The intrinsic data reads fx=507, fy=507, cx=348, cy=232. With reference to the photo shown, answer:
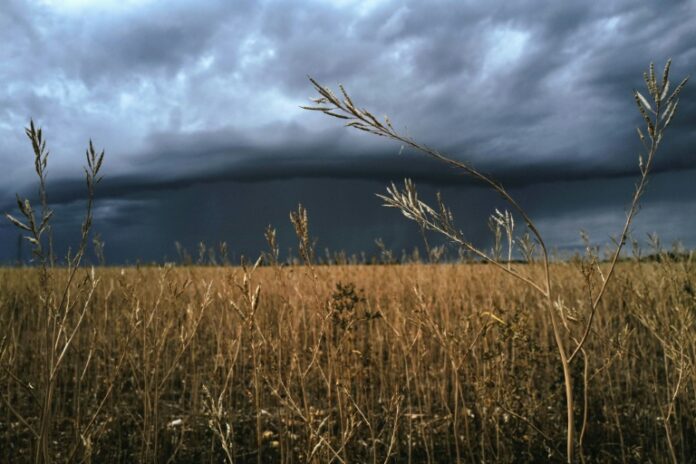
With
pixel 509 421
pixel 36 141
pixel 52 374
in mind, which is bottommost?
pixel 509 421

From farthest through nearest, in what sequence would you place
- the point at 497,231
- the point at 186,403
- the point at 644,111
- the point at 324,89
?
the point at 186,403, the point at 497,231, the point at 644,111, the point at 324,89

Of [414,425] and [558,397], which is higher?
[558,397]

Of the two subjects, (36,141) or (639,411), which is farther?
(639,411)

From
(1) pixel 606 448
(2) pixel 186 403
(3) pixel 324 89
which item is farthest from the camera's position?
(2) pixel 186 403

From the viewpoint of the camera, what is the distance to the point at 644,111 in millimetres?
1317

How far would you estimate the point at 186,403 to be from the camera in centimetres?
452

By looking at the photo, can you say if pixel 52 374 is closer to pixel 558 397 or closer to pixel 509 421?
pixel 509 421

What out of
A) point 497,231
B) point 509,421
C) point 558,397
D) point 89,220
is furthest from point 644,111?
point 558,397

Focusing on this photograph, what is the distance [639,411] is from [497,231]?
2.47 meters

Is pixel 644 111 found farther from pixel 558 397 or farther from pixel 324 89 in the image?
pixel 558 397

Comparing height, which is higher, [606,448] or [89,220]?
[89,220]

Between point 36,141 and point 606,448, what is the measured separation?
3.76 meters

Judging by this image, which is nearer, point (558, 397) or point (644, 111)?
point (644, 111)

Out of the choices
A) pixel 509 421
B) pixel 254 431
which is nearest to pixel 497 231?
pixel 509 421
